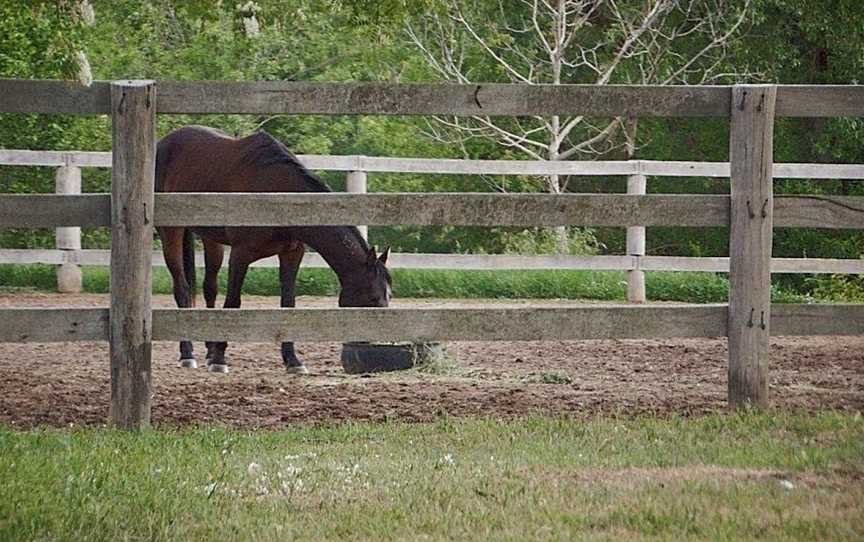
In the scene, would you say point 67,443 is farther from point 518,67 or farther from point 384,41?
point 518,67

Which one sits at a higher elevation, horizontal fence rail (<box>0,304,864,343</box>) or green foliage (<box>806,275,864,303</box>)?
horizontal fence rail (<box>0,304,864,343</box>)

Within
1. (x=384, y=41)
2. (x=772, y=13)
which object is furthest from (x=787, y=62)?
(x=384, y=41)

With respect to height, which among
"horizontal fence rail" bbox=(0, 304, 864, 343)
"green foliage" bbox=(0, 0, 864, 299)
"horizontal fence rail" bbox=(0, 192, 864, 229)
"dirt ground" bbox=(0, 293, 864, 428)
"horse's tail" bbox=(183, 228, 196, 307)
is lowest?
"dirt ground" bbox=(0, 293, 864, 428)

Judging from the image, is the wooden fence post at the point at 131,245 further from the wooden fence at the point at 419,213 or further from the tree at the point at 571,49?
the tree at the point at 571,49

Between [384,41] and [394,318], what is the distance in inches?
131

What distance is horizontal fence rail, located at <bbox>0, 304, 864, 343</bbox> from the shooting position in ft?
22.3

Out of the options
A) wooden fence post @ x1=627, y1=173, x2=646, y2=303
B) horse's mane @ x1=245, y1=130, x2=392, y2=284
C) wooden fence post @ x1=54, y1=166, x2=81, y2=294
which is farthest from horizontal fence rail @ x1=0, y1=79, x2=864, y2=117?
wooden fence post @ x1=54, y1=166, x2=81, y2=294

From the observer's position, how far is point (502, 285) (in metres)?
16.6

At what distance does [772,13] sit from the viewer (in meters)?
22.8

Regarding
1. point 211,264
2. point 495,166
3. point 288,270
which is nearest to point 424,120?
point 495,166

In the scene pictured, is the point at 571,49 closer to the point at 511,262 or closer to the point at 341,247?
the point at 511,262

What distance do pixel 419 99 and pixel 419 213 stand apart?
21.9 inches

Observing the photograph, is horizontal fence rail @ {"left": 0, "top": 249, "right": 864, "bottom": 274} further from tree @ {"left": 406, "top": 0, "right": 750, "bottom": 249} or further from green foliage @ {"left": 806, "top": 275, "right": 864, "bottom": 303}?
tree @ {"left": 406, "top": 0, "right": 750, "bottom": 249}

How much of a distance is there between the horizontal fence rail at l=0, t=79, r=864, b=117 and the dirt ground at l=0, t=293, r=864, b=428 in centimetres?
155
